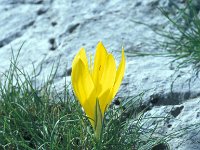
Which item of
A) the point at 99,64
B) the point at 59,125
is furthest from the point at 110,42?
the point at 99,64

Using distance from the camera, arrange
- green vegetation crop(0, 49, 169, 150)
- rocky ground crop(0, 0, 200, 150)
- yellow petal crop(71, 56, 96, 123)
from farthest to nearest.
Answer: rocky ground crop(0, 0, 200, 150) → green vegetation crop(0, 49, 169, 150) → yellow petal crop(71, 56, 96, 123)

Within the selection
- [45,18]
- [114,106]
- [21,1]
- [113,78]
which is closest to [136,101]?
[114,106]

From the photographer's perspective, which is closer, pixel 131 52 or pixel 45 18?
pixel 131 52

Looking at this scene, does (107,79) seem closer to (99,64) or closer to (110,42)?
(99,64)

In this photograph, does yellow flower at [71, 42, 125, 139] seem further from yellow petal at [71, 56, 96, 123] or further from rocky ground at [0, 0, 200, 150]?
rocky ground at [0, 0, 200, 150]

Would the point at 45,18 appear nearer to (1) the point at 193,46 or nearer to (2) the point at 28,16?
(2) the point at 28,16

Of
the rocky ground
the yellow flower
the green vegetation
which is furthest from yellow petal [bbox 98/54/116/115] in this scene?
the rocky ground

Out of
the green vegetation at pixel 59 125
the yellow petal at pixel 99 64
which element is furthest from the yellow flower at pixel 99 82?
the green vegetation at pixel 59 125
